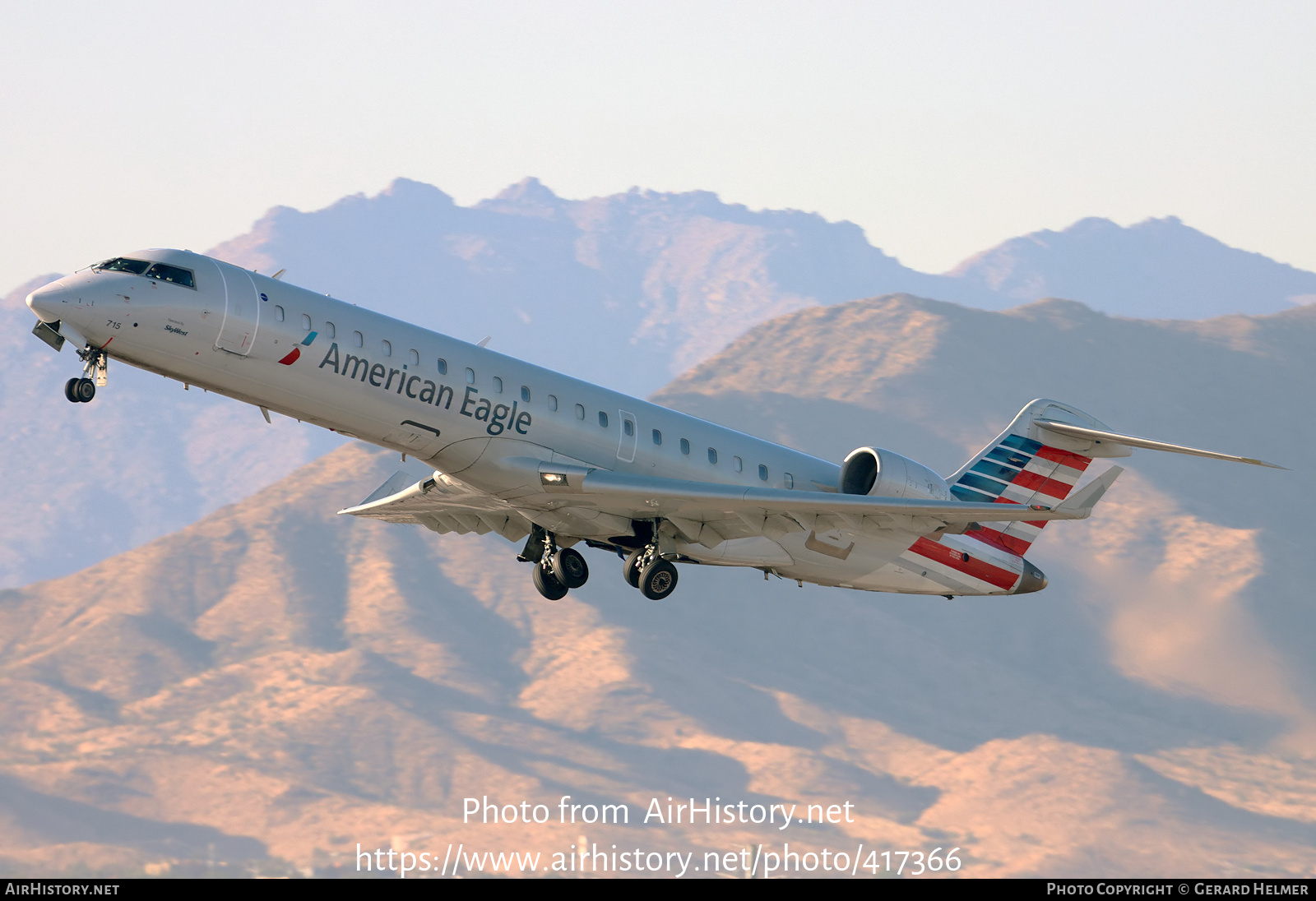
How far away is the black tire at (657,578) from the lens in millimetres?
29031

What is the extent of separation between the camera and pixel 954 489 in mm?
34219

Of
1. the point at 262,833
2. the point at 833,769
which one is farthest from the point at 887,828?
the point at 262,833

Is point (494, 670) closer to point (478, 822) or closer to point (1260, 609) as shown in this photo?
point (478, 822)

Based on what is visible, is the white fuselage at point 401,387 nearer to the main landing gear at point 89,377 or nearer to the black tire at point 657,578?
the main landing gear at point 89,377

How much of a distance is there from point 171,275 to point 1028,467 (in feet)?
58.9

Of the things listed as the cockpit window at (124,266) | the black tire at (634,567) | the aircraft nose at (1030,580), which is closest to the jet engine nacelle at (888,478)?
the aircraft nose at (1030,580)

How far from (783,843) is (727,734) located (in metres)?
21.8

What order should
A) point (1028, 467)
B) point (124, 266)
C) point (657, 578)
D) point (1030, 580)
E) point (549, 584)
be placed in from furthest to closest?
point (1028, 467) < point (1030, 580) < point (549, 584) < point (657, 578) < point (124, 266)

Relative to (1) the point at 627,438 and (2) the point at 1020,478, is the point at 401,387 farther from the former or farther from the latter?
(2) the point at 1020,478

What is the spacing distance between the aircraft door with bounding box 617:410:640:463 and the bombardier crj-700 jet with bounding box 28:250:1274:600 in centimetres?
3

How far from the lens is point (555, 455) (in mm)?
27859

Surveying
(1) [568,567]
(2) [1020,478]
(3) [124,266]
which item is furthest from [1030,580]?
(3) [124,266]

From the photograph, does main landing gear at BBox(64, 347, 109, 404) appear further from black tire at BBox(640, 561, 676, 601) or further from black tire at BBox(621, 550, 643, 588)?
black tire at BBox(640, 561, 676, 601)

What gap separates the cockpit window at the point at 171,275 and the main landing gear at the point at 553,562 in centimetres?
848
